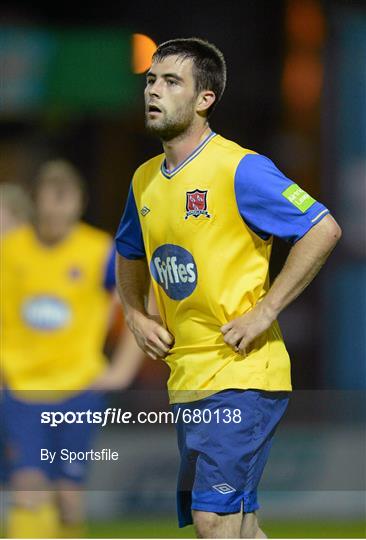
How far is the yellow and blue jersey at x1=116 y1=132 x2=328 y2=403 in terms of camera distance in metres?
4.20

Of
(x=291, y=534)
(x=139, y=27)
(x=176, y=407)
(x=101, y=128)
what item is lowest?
(x=291, y=534)

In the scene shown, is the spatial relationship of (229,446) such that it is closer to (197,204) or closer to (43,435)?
(197,204)

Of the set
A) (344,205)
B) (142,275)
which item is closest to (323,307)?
(344,205)

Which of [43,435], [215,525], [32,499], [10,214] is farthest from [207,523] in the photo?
[10,214]

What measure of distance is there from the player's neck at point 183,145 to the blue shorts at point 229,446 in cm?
85

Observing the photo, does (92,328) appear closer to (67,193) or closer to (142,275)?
(67,193)

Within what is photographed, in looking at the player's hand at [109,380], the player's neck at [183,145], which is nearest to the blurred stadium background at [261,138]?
the player's hand at [109,380]

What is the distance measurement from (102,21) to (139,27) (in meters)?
0.25

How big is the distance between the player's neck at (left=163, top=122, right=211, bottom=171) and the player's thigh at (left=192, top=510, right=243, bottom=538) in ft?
4.03

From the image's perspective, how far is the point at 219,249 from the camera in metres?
4.28

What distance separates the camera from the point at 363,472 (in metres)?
7.10

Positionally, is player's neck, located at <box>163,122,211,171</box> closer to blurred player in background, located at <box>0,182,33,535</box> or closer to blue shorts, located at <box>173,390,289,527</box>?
blue shorts, located at <box>173,390,289,527</box>

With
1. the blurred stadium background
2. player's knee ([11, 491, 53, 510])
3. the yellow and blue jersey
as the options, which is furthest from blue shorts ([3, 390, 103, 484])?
the yellow and blue jersey

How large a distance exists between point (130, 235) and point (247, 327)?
662mm
